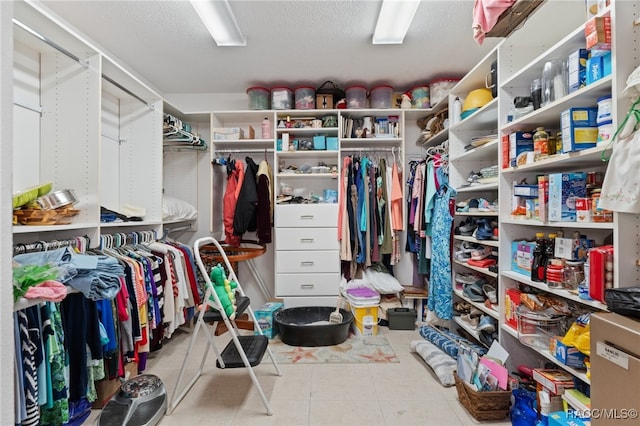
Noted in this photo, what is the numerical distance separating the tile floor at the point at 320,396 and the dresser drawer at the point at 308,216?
1.34 m

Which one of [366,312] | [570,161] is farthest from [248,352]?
[570,161]

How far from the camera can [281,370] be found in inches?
91.6

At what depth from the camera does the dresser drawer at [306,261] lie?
3258mm

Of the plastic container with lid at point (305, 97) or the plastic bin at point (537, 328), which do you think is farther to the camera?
the plastic container with lid at point (305, 97)

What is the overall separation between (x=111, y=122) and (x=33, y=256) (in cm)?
167

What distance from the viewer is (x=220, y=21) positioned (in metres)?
2.23

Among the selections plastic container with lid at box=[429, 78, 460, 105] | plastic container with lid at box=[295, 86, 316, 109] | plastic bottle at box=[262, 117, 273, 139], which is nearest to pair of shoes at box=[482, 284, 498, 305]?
plastic container with lid at box=[429, 78, 460, 105]

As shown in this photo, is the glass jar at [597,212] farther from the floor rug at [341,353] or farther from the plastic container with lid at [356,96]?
the plastic container with lid at [356,96]

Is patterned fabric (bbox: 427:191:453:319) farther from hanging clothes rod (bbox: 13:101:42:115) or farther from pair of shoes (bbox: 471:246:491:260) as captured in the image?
hanging clothes rod (bbox: 13:101:42:115)

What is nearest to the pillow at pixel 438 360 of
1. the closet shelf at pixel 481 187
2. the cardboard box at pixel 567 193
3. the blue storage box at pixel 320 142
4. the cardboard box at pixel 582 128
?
the closet shelf at pixel 481 187

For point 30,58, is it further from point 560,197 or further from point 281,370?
point 560,197

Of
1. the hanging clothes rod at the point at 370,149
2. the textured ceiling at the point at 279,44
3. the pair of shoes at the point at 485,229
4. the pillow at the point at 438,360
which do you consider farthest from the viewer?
the hanging clothes rod at the point at 370,149

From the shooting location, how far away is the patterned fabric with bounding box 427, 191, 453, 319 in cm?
273

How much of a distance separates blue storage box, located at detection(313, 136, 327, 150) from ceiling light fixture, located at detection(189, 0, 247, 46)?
3.87ft
